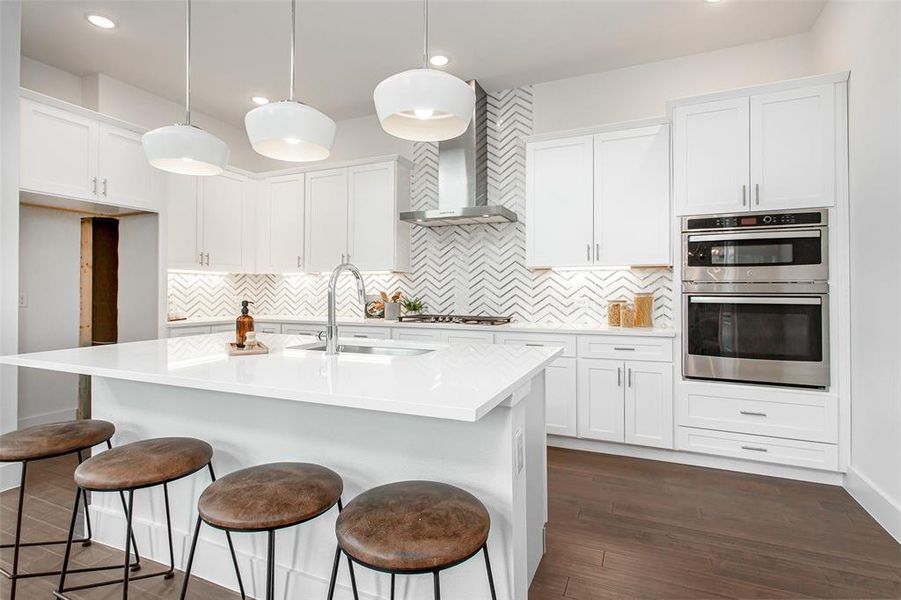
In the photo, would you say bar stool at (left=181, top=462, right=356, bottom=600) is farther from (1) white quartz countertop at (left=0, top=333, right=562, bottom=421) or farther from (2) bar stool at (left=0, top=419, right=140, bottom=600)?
(2) bar stool at (left=0, top=419, right=140, bottom=600)

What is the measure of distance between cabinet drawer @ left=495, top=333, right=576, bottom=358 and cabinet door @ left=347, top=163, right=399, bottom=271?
4.70 ft

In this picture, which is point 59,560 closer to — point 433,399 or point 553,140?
point 433,399

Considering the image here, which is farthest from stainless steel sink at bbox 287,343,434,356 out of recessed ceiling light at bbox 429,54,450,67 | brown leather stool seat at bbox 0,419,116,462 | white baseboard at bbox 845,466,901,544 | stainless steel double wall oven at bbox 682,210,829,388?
recessed ceiling light at bbox 429,54,450,67

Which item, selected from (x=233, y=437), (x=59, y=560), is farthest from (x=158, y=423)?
(x=59, y=560)

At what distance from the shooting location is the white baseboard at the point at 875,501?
2.21m

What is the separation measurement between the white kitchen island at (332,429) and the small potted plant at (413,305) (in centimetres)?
221

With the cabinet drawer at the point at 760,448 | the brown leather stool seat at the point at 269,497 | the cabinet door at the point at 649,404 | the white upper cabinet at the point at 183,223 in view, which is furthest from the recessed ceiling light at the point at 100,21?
the cabinet drawer at the point at 760,448

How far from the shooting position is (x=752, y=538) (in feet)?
7.35

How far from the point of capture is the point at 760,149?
3045 mm

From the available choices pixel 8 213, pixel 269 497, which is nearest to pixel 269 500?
pixel 269 497

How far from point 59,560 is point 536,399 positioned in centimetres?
224

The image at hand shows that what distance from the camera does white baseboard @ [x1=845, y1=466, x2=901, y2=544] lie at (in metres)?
2.21

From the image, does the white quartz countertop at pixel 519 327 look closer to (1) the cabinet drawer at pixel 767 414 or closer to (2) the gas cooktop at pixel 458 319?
(2) the gas cooktop at pixel 458 319

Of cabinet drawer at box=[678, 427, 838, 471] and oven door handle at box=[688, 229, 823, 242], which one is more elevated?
oven door handle at box=[688, 229, 823, 242]
